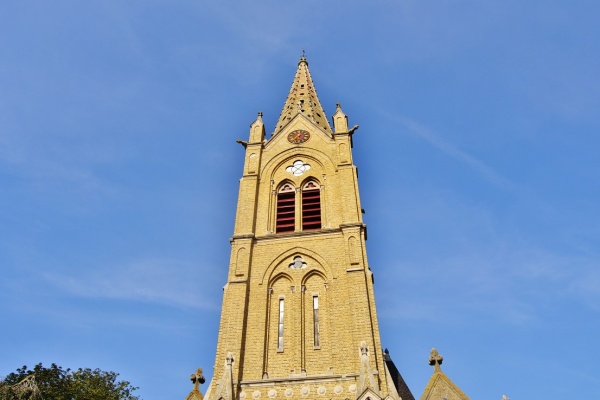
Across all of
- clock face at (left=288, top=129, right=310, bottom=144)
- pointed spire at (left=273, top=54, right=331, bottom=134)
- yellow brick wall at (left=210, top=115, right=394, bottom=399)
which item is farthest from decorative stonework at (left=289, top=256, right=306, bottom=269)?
pointed spire at (left=273, top=54, right=331, bottom=134)

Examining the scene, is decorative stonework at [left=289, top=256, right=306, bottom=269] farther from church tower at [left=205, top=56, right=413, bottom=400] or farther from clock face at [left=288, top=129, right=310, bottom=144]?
clock face at [left=288, top=129, right=310, bottom=144]

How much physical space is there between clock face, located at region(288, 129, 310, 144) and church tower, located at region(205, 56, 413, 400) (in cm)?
6

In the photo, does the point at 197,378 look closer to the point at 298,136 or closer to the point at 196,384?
the point at 196,384

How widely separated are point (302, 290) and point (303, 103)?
16741 mm

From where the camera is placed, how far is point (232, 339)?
21484 millimetres

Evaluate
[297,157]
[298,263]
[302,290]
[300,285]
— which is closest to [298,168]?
[297,157]

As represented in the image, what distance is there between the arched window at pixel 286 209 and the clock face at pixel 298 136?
3330 mm

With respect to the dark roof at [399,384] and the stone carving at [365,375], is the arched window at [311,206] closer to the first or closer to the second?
the dark roof at [399,384]

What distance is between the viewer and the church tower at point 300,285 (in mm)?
20031

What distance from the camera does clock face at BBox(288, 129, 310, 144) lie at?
31.5m

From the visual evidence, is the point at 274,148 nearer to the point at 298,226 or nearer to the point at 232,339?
the point at 298,226

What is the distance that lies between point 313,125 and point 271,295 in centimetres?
1252

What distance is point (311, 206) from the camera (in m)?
27.8

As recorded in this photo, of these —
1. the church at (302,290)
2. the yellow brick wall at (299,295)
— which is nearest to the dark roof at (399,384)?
the church at (302,290)
